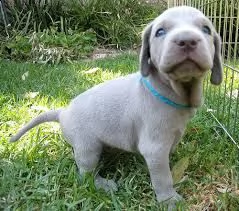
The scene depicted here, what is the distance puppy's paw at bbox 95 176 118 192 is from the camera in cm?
210

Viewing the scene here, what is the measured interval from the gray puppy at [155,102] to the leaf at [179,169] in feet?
0.57

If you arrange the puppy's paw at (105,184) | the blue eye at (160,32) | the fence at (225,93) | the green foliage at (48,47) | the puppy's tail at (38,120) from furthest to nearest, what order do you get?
the green foliage at (48,47) < the fence at (225,93) < the puppy's tail at (38,120) < the puppy's paw at (105,184) < the blue eye at (160,32)

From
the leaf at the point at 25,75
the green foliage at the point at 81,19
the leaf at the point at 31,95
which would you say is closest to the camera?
the leaf at the point at 31,95

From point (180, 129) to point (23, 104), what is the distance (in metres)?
1.64

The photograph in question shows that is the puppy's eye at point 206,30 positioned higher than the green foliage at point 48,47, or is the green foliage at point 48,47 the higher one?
the puppy's eye at point 206,30

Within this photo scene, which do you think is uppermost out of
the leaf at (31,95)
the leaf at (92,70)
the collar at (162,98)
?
the collar at (162,98)

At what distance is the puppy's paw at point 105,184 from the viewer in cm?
210

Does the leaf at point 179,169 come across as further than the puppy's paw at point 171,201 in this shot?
Yes

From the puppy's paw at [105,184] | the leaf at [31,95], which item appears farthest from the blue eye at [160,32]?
the leaf at [31,95]

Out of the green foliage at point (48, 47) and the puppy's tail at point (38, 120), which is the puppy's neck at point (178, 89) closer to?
the puppy's tail at point (38, 120)

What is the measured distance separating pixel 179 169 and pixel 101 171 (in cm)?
42

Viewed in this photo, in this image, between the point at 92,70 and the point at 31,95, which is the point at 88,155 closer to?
the point at 31,95

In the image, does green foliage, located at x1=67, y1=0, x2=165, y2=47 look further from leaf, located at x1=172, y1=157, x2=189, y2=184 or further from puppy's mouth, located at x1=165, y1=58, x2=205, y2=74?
puppy's mouth, located at x1=165, y1=58, x2=205, y2=74

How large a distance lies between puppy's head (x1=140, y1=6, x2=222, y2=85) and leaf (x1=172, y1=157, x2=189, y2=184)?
493mm
